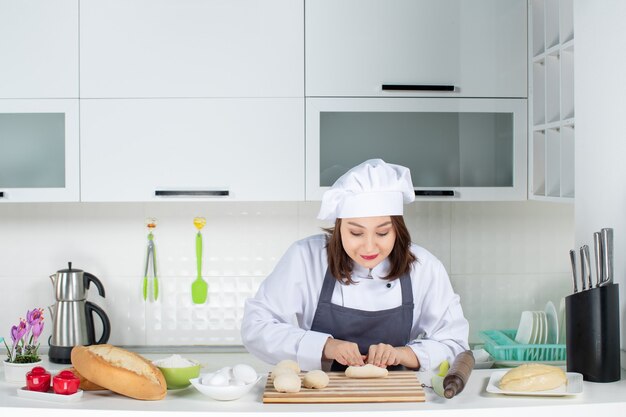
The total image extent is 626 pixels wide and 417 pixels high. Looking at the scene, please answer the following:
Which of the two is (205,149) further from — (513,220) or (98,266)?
(513,220)

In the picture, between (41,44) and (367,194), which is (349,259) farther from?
(41,44)

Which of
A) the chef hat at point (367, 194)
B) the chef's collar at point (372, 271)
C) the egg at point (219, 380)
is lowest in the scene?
the egg at point (219, 380)

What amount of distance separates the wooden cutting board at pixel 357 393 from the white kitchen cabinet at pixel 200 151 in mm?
1264

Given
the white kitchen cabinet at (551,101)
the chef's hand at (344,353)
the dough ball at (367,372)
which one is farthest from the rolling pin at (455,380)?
the white kitchen cabinet at (551,101)

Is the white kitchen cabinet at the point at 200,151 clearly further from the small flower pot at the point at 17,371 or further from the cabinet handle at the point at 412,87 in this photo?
the small flower pot at the point at 17,371

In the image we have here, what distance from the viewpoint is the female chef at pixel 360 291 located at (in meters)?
2.09

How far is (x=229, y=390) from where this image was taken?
4.79 feet

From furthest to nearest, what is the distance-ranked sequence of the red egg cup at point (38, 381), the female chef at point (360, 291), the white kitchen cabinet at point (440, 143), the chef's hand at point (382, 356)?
the white kitchen cabinet at point (440, 143), the female chef at point (360, 291), the chef's hand at point (382, 356), the red egg cup at point (38, 381)

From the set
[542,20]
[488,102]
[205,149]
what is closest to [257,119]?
[205,149]

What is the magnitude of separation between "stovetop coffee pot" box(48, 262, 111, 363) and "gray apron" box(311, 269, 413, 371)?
0.99 meters

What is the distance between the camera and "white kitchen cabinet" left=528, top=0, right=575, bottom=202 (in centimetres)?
250

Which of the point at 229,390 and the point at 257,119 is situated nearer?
the point at 229,390

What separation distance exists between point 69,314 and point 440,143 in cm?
146

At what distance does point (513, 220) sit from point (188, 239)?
1300 millimetres
